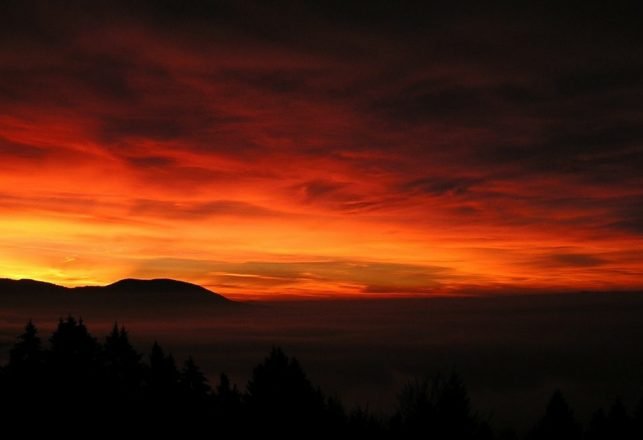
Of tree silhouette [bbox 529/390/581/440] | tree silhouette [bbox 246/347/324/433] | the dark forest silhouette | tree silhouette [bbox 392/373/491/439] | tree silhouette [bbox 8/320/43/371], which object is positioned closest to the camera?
tree silhouette [bbox 392/373/491/439]

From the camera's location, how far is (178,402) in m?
32.0

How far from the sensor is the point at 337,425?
26.9m

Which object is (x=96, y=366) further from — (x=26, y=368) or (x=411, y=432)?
(x=411, y=432)

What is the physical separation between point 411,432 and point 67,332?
20212 millimetres

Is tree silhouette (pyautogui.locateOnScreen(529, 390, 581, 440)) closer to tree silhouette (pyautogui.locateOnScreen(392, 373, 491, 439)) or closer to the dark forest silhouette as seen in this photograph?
the dark forest silhouette

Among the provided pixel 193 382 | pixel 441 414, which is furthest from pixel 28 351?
pixel 441 414

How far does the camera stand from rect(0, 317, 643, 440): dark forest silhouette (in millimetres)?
22500

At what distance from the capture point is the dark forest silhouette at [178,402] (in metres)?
22.5

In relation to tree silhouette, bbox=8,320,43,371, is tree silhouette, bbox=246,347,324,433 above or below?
below

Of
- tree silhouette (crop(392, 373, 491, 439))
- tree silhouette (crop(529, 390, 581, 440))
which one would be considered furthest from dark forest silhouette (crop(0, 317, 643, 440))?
tree silhouette (crop(529, 390, 581, 440))

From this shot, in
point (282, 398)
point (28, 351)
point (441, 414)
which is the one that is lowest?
point (282, 398)

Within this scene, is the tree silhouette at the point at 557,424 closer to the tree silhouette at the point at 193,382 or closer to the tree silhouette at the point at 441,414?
the tree silhouette at the point at 441,414

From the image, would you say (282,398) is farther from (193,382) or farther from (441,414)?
(193,382)

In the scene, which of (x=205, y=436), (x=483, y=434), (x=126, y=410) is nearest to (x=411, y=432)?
(x=483, y=434)
